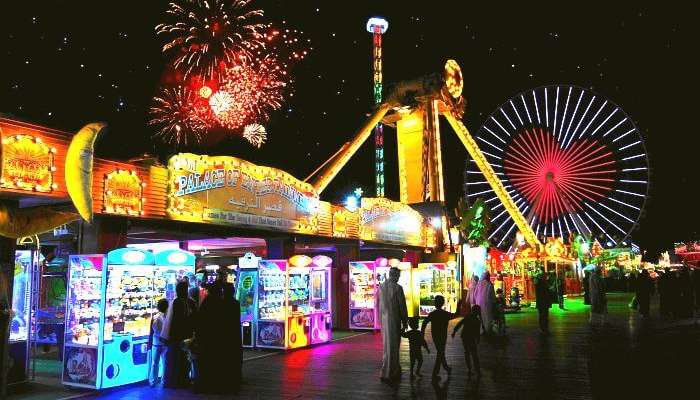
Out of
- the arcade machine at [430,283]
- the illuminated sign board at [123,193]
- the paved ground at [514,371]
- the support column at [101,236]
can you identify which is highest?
the illuminated sign board at [123,193]

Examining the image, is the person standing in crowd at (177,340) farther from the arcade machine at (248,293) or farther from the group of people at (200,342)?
the arcade machine at (248,293)

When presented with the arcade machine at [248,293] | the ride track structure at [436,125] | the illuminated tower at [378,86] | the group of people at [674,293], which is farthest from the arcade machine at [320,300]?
the illuminated tower at [378,86]

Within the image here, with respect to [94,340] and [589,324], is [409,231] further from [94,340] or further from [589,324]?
[94,340]

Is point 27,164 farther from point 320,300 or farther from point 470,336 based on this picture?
point 320,300

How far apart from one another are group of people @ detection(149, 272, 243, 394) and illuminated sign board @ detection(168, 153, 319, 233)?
245 cm

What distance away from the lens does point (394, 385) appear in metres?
8.51

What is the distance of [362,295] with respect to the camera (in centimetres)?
1719

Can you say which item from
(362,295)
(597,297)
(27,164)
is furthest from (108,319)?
(597,297)

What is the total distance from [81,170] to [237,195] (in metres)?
4.13

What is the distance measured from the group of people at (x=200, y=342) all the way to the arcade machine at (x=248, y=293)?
4117 millimetres

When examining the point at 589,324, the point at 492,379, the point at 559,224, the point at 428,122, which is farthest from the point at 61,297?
the point at 559,224

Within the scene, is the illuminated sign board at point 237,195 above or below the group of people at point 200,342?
above

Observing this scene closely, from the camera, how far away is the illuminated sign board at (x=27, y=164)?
25.6 feet

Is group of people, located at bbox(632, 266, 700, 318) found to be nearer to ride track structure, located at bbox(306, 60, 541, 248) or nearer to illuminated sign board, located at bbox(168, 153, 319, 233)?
ride track structure, located at bbox(306, 60, 541, 248)
